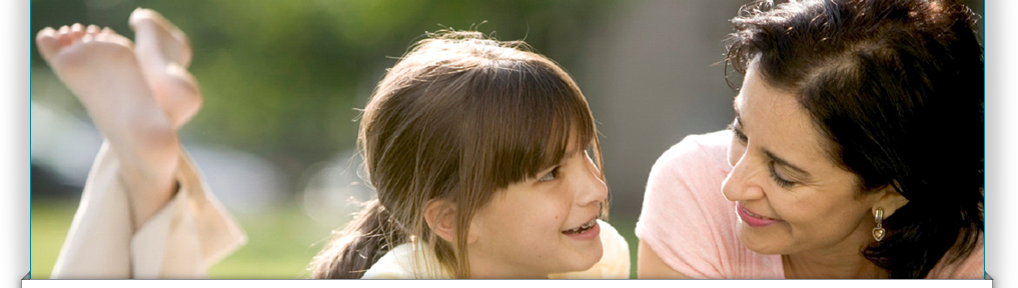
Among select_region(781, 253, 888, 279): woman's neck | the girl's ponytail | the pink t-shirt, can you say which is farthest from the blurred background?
select_region(781, 253, 888, 279): woman's neck

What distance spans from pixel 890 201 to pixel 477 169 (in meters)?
0.75

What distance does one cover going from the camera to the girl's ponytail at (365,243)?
70.2 inches

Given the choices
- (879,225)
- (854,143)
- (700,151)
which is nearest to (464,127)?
(700,151)

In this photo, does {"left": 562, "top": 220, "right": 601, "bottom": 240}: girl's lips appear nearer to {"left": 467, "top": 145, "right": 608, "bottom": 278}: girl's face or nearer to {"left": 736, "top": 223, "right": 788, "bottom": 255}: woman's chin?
{"left": 467, "top": 145, "right": 608, "bottom": 278}: girl's face

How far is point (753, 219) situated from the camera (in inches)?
62.2

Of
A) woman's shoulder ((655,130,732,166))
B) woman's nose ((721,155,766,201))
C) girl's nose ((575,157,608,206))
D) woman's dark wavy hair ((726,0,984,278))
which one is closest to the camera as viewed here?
woman's dark wavy hair ((726,0,984,278))

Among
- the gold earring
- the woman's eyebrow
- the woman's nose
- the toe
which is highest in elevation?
the toe

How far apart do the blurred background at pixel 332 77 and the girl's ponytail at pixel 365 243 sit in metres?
0.15

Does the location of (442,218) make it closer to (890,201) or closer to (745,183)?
(745,183)

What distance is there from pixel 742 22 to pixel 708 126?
0.73 m

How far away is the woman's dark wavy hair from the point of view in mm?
1417

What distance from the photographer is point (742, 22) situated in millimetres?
1593

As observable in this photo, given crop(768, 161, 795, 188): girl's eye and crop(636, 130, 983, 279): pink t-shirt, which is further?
crop(636, 130, 983, 279): pink t-shirt

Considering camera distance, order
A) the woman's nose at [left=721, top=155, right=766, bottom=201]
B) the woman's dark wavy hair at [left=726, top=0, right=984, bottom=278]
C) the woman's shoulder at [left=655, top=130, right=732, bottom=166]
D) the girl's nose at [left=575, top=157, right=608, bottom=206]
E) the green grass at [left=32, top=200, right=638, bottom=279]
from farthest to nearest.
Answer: the green grass at [left=32, top=200, right=638, bottom=279] → the woman's shoulder at [left=655, top=130, right=732, bottom=166] → the girl's nose at [left=575, top=157, right=608, bottom=206] → the woman's nose at [left=721, top=155, right=766, bottom=201] → the woman's dark wavy hair at [left=726, top=0, right=984, bottom=278]
